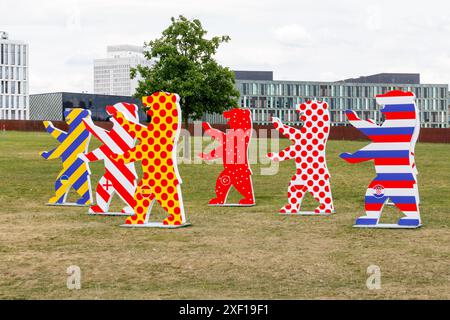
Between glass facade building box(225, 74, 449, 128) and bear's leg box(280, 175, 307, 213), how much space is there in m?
116

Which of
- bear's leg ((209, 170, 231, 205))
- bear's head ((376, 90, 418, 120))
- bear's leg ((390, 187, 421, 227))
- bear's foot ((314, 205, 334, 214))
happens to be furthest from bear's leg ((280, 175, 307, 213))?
bear's head ((376, 90, 418, 120))

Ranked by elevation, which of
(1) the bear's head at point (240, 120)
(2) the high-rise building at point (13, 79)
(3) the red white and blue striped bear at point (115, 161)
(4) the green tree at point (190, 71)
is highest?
(2) the high-rise building at point (13, 79)

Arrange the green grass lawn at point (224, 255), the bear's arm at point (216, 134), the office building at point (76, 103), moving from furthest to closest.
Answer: the office building at point (76, 103) < the bear's arm at point (216, 134) < the green grass lawn at point (224, 255)

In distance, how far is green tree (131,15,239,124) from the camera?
40.8m

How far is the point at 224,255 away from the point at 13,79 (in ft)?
476

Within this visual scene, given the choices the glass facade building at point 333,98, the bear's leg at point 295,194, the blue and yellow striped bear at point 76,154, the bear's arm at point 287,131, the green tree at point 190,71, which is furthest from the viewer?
the glass facade building at point 333,98

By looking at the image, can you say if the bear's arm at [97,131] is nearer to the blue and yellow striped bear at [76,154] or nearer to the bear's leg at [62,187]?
the blue and yellow striped bear at [76,154]

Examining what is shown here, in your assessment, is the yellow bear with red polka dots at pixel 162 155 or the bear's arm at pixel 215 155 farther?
the bear's arm at pixel 215 155

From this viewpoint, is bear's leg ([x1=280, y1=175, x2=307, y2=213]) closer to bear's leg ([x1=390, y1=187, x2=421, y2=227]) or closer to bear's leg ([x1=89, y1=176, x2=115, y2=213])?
bear's leg ([x1=390, y1=187, x2=421, y2=227])

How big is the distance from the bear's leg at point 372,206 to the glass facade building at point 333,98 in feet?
388

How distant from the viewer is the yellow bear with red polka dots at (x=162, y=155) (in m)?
13.7

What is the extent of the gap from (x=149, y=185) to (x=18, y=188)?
1031 cm

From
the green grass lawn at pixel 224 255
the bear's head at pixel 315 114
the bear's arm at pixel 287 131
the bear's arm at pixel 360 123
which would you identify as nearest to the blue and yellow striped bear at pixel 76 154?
the green grass lawn at pixel 224 255

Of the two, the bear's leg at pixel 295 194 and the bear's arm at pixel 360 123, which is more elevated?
the bear's arm at pixel 360 123
